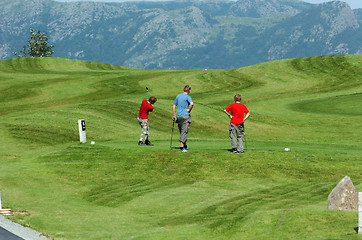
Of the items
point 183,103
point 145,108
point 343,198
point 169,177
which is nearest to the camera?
point 343,198

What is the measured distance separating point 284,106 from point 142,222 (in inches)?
1578

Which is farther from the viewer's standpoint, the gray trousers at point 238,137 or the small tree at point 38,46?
the small tree at point 38,46

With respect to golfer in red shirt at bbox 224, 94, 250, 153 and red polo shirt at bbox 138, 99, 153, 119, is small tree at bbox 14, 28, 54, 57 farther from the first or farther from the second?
golfer in red shirt at bbox 224, 94, 250, 153

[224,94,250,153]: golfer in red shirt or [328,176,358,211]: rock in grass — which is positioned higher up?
[224,94,250,153]: golfer in red shirt

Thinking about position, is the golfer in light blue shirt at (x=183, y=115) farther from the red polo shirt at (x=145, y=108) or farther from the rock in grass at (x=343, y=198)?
the rock in grass at (x=343, y=198)

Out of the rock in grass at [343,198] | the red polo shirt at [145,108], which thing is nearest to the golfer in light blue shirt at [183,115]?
the red polo shirt at [145,108]

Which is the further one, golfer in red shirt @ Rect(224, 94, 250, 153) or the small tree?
the small tree

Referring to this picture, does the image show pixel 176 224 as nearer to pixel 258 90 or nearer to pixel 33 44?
pixel 258 90

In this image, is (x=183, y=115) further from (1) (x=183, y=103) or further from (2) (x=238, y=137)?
(2) (x=238, y=137)

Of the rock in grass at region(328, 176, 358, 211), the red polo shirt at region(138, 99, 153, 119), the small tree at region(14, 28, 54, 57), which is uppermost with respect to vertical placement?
the small tree at region(14, 28, 54, 57)

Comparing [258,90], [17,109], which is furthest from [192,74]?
[17,109]

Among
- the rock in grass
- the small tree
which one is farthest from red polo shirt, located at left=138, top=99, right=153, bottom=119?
the small tree

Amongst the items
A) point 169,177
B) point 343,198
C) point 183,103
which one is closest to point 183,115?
point 183,103

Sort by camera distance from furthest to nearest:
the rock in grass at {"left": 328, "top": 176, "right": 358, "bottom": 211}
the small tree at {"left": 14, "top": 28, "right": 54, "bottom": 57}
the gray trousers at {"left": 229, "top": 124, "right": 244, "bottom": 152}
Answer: the small tree at {"left": 14, "top": 28, "right": 54, "bottom": 57} → the gray trousers at {"left": 229, "top": 124, "right": 244, "bottom": 152} → the rock in grass at {"left": 328, "top": 176, "right": 358, "bottom": 211}
